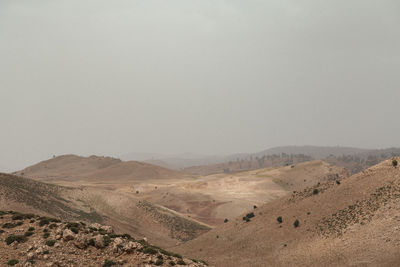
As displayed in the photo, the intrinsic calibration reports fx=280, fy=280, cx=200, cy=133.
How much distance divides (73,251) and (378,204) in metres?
37.3

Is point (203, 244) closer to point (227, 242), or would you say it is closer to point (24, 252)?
point (227, 242)

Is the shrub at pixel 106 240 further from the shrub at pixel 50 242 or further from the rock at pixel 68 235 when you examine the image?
the shrub at pixel 50 242

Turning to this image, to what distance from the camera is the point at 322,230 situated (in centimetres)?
3922

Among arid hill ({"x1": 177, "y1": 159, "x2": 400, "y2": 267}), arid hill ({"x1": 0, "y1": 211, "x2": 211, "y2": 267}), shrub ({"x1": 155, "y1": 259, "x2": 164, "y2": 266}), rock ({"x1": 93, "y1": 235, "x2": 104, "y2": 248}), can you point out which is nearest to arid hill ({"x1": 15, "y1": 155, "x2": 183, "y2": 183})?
arid hill ({"x1": 177, "y1": 159, "x2": 400, "y2": 267})

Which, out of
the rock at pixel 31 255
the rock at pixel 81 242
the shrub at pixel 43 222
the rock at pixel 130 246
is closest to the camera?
the rock at pixel 31 255

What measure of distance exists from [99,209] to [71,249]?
163 ft

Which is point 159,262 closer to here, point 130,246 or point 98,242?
point 130,246

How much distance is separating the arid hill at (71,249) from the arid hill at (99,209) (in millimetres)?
27417

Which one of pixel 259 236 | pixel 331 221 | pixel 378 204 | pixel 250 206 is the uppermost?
pixel 378 204

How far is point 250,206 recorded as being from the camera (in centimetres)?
9581

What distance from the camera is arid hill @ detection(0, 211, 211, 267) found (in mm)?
19984

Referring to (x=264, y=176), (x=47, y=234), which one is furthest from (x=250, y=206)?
(x=47, y=234)

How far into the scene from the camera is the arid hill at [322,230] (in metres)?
31.7

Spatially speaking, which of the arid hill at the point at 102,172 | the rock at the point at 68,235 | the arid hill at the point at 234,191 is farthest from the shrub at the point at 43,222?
the arid hill at the point at 102,172
